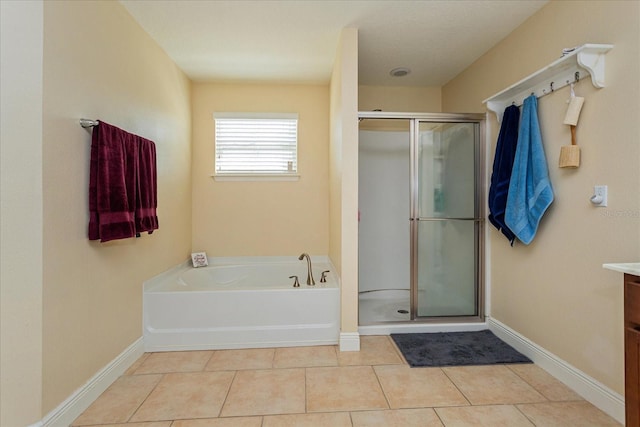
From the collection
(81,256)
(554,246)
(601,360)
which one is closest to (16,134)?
(81,256)

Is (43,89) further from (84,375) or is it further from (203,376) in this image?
(203,376)

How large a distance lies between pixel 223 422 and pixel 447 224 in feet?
7.61

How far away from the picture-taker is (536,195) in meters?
2.06

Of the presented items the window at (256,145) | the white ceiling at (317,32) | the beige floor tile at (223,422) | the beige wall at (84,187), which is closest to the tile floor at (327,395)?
the beige floor tile at (223,422)

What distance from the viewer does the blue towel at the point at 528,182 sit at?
205 centimetres

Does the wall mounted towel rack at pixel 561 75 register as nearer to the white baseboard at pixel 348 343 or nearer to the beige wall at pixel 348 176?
the beige wall at pixel 348 176

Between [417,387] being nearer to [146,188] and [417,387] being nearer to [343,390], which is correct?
[343,390]

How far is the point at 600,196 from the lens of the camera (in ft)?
5.69

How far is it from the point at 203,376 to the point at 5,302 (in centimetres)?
117

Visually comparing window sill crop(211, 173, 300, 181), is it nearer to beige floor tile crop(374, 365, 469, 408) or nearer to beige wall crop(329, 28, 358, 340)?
beige wall crop(329, 28, 358, 340)

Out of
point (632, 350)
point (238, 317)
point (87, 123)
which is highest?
point (87, 123)

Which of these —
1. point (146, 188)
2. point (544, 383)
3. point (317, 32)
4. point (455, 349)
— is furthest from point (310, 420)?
point (317, 32)

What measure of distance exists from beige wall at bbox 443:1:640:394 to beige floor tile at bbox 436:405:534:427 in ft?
1.82

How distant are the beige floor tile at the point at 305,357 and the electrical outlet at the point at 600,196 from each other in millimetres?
1901
